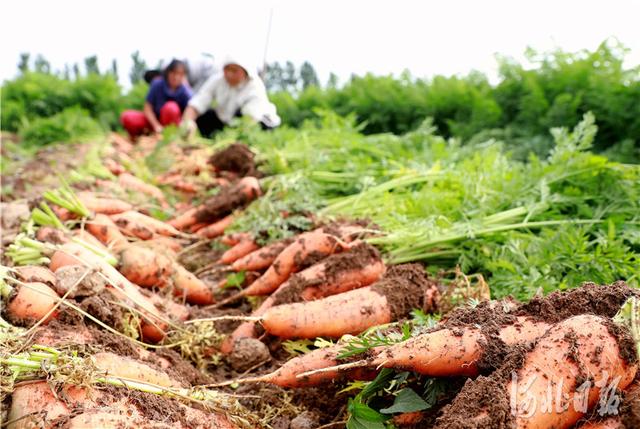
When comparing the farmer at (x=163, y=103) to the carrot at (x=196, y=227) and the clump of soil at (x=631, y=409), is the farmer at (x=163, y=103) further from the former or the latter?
the clump of soil at (x=631, y=409)

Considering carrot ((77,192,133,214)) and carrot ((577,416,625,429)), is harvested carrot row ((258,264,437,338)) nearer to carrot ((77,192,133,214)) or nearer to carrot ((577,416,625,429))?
carrot ((577,416,625,429))

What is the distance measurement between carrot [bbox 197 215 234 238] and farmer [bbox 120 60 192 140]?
15.5 ft

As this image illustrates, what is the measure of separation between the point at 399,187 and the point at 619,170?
49.2 inches

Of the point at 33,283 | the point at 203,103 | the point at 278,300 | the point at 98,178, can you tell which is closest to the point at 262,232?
the point at 278,300

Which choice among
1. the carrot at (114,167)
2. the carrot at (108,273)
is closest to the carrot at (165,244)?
the carrot at (108,273)

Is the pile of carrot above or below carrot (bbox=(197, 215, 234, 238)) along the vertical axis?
above

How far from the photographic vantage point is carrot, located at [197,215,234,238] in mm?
4016

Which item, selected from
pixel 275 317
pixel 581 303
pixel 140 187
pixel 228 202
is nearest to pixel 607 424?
pixel 581 303

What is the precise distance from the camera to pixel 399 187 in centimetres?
371

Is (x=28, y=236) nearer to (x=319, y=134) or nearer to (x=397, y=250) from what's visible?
(x=397, y=250)

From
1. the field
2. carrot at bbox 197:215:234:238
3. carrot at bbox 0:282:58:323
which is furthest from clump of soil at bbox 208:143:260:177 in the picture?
carrot at bbox 0:282:58:323

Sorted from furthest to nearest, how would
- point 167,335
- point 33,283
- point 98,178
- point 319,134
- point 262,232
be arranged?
point 319,134 < point 98,178 < point 262,232 < point 167,335 < point 33,283

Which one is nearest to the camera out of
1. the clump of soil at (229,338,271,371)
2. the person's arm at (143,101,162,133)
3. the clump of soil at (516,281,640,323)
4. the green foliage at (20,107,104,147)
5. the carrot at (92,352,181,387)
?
the clump of soil at (516,281,640,323)

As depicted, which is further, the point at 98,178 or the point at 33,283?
the point at 98,178
